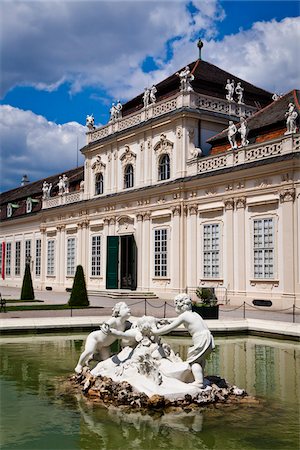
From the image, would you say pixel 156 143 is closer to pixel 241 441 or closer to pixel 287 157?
pixel 287 157

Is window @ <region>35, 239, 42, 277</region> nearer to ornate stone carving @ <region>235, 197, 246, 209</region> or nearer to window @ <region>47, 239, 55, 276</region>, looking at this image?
window @ <region>47, 239, 55, 276</region>

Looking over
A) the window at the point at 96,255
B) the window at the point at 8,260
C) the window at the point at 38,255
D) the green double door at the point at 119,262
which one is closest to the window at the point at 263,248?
the green double door at the point at 119,262

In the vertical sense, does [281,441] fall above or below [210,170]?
below

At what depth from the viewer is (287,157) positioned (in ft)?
73.7

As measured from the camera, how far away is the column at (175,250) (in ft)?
93.6

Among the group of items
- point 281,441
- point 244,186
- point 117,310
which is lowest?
point 281,441

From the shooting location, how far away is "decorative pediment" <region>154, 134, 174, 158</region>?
98.1 ft

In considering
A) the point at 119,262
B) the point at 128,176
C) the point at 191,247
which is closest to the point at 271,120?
the point at 191,247

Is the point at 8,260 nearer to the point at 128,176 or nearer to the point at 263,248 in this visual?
the point at 128,176

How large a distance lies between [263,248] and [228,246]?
212 cm

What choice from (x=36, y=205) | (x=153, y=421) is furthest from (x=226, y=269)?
(x=36, y=205)

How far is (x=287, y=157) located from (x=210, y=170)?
17.1 ft

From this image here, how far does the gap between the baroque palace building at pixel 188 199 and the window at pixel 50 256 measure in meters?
0.08

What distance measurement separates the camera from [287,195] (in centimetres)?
2286
